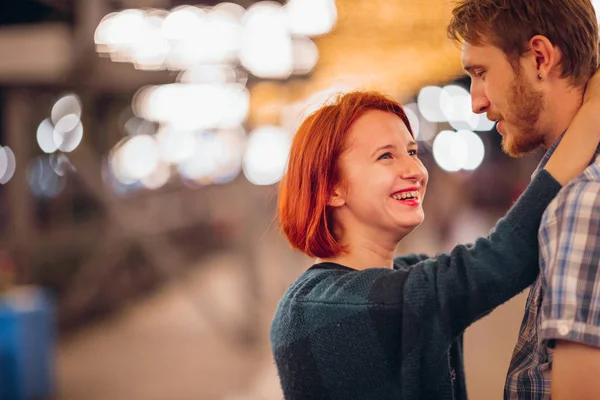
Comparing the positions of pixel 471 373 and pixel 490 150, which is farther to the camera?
pixel 490 150

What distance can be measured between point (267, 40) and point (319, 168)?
226 inches

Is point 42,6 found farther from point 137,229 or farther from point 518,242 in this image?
point 518,242

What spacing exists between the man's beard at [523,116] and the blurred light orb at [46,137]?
10546 mm

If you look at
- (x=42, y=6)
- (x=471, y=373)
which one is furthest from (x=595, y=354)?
(x=42, y=6)

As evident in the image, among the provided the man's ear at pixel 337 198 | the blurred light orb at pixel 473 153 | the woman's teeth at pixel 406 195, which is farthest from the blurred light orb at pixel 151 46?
the blurred light orb at pixel 473 153

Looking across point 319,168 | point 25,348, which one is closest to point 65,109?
point 25,348

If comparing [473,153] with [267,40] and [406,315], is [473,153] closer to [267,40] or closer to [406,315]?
[267,40]

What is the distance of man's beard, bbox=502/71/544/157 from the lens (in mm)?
1748

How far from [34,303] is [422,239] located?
7.77 meters

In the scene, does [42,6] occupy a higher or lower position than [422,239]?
higher

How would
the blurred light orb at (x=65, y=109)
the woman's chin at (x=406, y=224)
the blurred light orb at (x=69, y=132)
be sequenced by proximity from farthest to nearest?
the blurred light orb at (x=65, y=109)
the blurred light orb at (x=69, y=132)
the woman's chin at (x=406, y=224)

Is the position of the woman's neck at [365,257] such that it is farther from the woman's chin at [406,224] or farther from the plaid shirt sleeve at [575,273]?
the plaid shirt sleeve at [575,273]

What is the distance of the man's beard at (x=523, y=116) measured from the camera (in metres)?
1.75

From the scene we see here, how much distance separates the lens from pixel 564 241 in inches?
58.3
